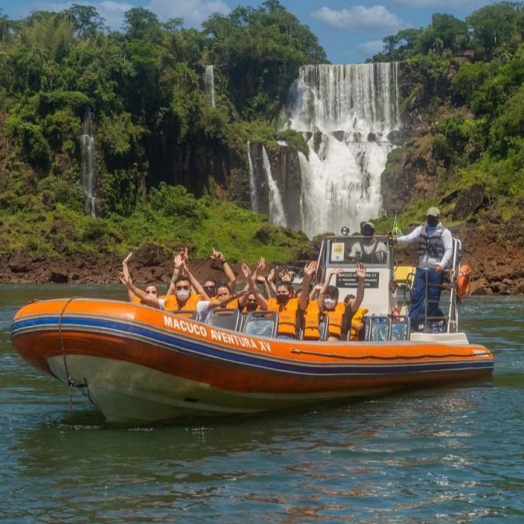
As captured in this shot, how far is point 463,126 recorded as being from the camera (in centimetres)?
6384

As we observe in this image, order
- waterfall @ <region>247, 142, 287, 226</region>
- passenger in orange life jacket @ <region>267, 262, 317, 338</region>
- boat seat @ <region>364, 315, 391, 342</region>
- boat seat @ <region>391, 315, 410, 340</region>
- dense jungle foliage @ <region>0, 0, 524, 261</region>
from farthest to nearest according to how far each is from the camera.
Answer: waterfall @ <region>247, 142, 287, 226</region> < dense jungle foliage @ <region>0, 0, 524, 261</region> < boat seat @ <region>391, 315, 410, 340</region> < boat seat @ <region>364, 315, 391, 342</region> < passenger in orange life jacket @ <region>267, 262, 317, 338</region>

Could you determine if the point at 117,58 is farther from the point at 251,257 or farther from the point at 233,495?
the point at 233,495

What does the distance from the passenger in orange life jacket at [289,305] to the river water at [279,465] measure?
0.92 meters

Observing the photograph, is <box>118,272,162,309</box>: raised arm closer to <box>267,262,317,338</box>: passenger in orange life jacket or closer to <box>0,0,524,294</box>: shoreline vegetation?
<box>267,262,317,338</box>: passenger in orange life jacket

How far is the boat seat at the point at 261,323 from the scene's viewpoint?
40.5 ft

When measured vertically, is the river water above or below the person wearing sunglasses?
below

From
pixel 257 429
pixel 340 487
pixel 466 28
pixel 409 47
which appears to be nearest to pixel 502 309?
pixel 257 429

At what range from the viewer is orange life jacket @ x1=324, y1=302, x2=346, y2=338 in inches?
511

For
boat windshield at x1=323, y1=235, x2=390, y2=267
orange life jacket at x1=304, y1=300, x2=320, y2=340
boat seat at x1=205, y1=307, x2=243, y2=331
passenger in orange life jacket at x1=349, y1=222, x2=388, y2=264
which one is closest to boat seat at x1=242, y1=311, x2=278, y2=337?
boat seat at x1=205, y1=307, x2=243, y2=331

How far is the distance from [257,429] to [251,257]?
1784 inches

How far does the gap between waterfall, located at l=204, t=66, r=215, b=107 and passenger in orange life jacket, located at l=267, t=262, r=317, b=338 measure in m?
60.3

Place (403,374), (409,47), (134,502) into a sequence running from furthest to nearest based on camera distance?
(409,47), (403,374), (134,502)

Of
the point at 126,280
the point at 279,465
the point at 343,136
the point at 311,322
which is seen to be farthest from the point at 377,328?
the point at 343,136

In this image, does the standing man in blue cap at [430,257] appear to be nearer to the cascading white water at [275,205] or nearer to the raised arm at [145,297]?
the raised arm at [145,297]
